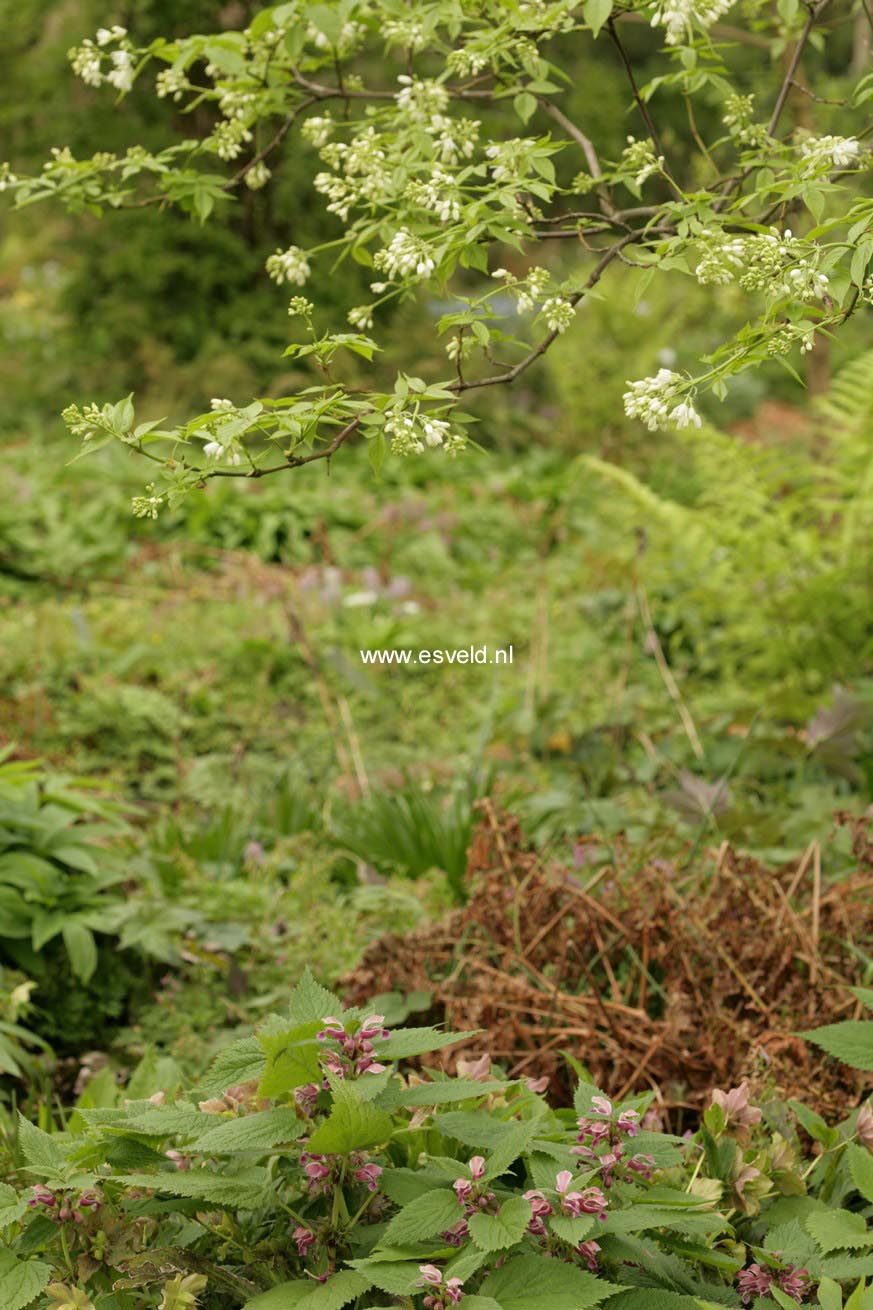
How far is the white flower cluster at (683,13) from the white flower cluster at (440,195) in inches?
13.8

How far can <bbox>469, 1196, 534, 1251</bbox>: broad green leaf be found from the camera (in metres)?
1.19

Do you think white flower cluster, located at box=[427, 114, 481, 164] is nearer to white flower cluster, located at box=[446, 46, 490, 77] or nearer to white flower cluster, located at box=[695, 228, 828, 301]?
white flower cluster, located at box=[446, 46, 490, 77]

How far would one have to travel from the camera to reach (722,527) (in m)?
4.14

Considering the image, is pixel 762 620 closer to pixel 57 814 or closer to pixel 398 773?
pixel 398 773

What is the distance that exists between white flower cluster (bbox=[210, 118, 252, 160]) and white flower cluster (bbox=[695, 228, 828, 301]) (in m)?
0.91

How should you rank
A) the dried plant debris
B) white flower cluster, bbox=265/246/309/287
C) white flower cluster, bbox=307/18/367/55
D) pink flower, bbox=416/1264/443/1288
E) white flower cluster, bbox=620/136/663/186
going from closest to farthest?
pink flower, bbox=416/1264/443/1288 < white flower cluster, bbox=620/136/663/186 < white flower cluster, bbox=265/246/309/287 < white flower cluster, bbox=307/18/367/55 < the dried plant debris

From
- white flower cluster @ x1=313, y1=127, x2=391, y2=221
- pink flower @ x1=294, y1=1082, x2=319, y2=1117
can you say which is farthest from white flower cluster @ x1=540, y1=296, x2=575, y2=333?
pink flower @ x1=294, y1=1082, x2=319, y2=1117

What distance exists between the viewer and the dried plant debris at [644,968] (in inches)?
87.1

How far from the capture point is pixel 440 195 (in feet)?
5.78

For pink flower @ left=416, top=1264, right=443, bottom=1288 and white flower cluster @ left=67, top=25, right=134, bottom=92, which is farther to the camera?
white flower cluster @ left=67, top=25, right=134, bottom=92

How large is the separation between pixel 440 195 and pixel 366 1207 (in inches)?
51.5

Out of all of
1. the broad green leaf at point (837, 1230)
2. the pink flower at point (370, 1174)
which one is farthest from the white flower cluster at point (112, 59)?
the broad green leaf at point (837, 1230)

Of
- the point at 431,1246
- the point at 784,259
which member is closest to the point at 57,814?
the point at 431,1246

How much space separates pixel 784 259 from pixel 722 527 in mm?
2609
